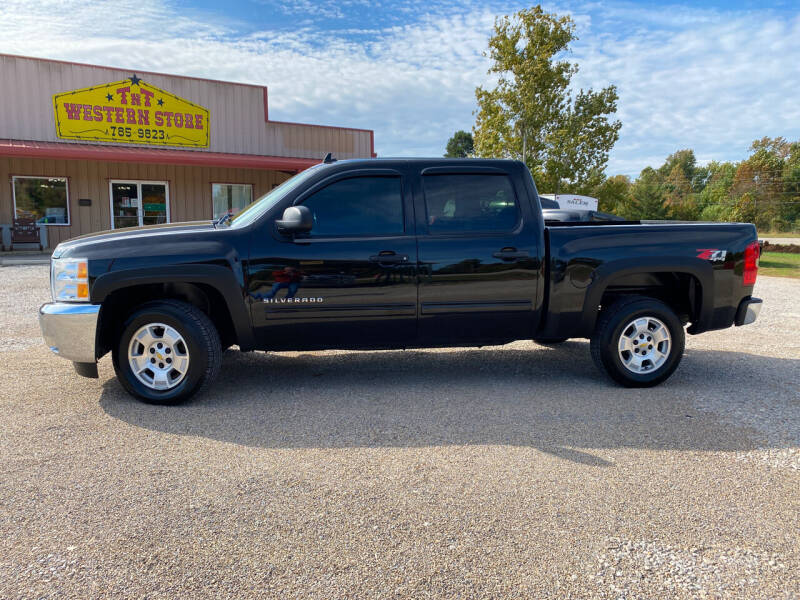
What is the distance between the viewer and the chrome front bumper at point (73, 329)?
4285 mm

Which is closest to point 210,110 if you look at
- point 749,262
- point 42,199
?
point 42,199

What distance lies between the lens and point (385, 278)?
4.63 m

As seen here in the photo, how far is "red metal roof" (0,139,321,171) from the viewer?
16344mm

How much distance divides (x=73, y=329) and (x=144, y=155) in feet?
49.4

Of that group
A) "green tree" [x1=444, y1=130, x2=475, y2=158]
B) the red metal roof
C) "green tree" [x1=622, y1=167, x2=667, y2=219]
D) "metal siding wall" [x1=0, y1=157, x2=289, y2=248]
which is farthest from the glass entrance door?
"green tree" [x1=444, y1=130, x2=475, y2=158]

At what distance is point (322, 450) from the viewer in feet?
11.9

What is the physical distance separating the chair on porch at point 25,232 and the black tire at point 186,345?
16.0 meters

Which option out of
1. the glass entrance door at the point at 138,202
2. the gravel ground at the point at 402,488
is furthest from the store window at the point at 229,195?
the gravel ground at the point at 402,488

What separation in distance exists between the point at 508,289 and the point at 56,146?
17.2 m

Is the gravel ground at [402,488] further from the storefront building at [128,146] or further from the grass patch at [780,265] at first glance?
the storefront building at [128,146]

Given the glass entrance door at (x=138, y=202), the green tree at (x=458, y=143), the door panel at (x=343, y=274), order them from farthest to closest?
the green tree at (x=458, y=143) → the glass entrance door at (x=138, y=202) → the door panel at (x=343, y=274)

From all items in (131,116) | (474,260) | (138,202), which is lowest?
(474,260)

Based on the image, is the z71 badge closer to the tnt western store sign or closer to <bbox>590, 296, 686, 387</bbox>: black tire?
<bbox>590, 296, 686, 387</bbox>: black tire

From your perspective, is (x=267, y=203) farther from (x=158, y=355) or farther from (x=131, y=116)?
(x=131, y=116)
